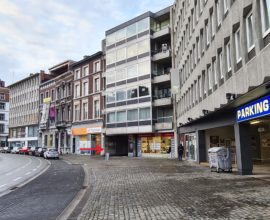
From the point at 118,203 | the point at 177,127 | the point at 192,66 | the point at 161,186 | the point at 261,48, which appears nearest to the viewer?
the point at 118,203

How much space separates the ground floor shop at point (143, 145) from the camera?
3722cm

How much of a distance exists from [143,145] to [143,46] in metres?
13.2

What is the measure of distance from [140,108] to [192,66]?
14559 mm

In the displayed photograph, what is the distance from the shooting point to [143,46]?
131 ft

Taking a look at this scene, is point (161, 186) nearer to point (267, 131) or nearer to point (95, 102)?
point (267, 131)

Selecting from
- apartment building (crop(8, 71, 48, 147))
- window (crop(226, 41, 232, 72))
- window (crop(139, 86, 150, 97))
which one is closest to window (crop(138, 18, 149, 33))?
window (crop(139, 86, 150, 97))

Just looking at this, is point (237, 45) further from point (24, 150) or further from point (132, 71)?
point (24, 150)

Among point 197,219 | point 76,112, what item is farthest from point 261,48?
point 76,112

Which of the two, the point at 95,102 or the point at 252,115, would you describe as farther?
the point at 95,102

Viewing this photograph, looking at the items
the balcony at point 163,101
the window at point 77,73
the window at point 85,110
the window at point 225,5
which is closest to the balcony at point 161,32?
the balcony at point 163,101

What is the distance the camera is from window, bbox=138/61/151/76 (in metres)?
38.6

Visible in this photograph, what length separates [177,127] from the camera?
3512cm

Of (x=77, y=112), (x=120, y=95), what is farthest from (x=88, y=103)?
(x=120, y=95)

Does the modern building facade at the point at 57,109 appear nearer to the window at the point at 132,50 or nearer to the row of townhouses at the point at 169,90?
the row of townhouses at the point at 169,90
